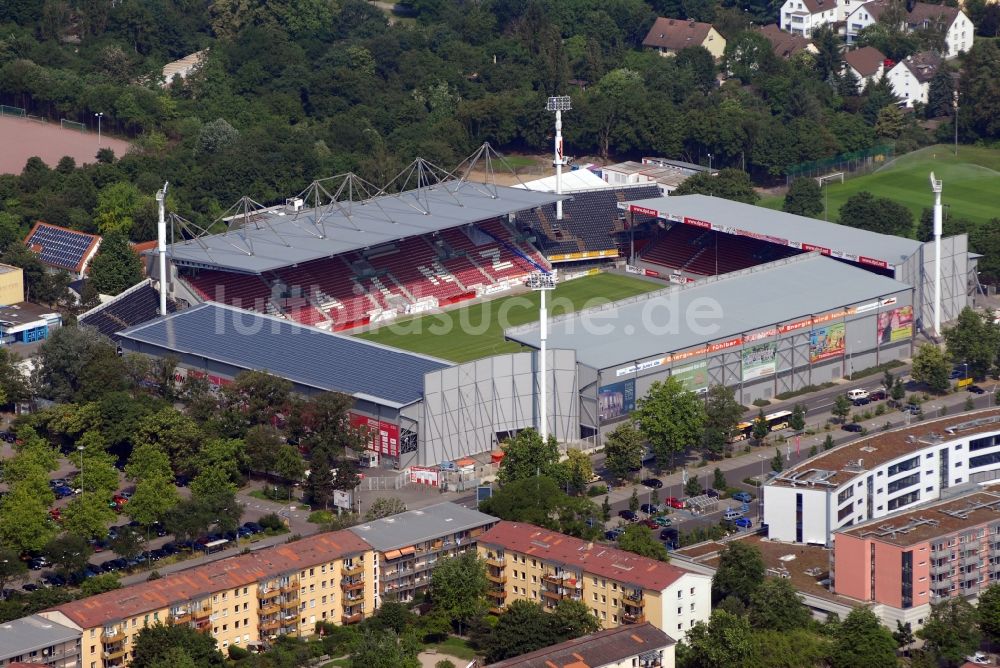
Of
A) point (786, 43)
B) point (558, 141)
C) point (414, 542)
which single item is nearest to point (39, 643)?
point (414, 542)

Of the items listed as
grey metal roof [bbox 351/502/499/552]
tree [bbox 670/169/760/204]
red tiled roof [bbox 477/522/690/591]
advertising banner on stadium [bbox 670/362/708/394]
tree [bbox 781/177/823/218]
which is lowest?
red tiled roof [bbox 477/522/690/591]

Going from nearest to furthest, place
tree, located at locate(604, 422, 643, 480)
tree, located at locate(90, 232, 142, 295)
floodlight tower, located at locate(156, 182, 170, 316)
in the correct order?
tree, located at locate(604, 422, 643, 480) → floodlight tower, located at locate(156, 182, 170, 316) → tree, located at locate(90, 232, 142, 295)

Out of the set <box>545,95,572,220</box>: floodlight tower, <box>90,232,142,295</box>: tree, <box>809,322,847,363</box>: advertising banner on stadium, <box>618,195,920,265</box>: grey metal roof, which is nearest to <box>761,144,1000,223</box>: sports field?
<box>618,195,920,265</box>: grey metal roof

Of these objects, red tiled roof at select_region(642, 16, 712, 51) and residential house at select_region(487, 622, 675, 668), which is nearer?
residential house at select_region(487, 622, 675, 668)

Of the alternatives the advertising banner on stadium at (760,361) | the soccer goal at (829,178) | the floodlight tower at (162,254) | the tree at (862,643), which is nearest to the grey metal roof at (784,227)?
the advertising banner on stadium at (760,361)

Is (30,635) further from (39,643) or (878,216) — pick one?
(878,216)

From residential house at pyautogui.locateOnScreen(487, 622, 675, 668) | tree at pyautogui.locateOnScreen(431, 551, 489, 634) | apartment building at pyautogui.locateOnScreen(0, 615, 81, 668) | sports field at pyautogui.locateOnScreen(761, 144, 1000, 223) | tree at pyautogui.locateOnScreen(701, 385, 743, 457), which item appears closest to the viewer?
apartment building at pyautogui.locateOnScreen(0, 615, 81, 668)

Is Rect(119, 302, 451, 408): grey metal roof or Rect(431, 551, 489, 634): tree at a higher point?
Rect(119, 302, 451, 408): grey metal roof

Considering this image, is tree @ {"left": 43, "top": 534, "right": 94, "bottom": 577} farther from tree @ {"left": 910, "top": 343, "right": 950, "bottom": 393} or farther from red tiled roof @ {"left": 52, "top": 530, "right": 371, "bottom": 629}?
tree @ {"left": 910, "top": 343, "right": 950, "bottom": 393}

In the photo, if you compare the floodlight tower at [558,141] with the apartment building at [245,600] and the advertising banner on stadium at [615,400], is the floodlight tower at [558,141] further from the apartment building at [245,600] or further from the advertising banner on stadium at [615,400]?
the apartment building at [245,600]
